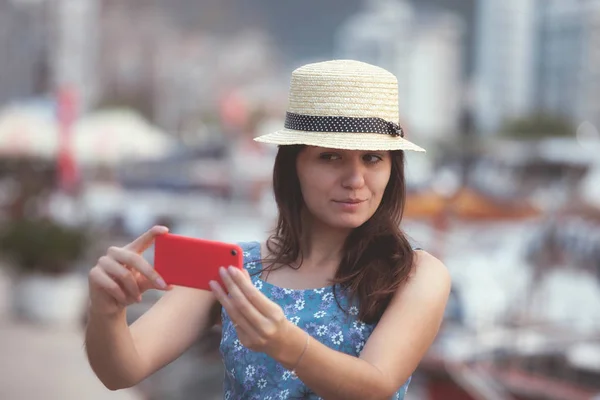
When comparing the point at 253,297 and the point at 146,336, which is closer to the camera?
the point at 253,297

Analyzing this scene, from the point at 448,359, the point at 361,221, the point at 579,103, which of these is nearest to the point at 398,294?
the point at 361,221

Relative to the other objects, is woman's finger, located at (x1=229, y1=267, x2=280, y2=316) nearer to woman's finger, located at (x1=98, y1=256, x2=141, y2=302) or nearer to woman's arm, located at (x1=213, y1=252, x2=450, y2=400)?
woman's arm, located at (x1=213, y1=252, x2=450, y2=400)

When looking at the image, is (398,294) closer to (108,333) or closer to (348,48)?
(108,333)

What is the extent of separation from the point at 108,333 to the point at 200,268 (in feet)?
0.75

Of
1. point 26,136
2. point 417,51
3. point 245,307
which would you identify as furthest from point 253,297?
point 417,51

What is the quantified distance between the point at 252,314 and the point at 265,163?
39.0m

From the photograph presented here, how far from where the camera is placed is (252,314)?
4.81 ft

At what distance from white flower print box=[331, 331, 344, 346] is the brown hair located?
0.15 feet

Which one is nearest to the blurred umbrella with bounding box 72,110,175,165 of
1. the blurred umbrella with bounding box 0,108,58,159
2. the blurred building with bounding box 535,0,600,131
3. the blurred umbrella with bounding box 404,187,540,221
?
the blurred umbrella with bounding box 0,108,58,159

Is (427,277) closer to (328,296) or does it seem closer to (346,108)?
(328,296)

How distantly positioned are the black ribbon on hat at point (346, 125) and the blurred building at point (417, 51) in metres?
84.7

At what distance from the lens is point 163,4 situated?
81.6m

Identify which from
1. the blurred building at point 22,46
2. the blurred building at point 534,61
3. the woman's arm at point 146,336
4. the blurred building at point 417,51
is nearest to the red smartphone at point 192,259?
the woman's arm at point 146,336

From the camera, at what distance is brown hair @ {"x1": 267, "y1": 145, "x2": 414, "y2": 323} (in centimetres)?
177
